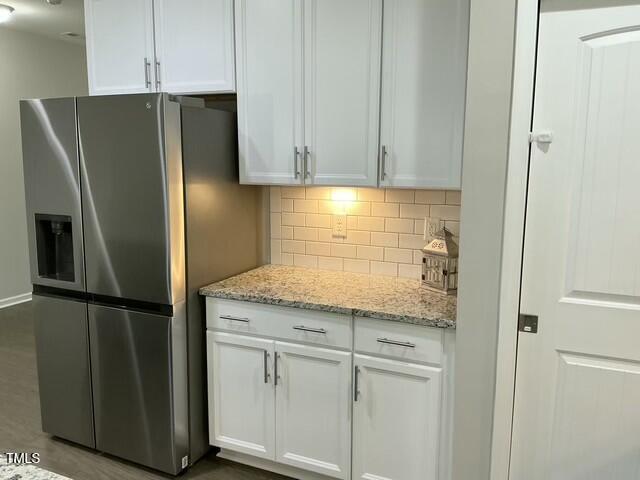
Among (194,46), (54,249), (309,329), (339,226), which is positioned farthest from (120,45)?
(309,329)

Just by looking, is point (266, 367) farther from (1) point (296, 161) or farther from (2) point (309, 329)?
(1) point (296, 161)

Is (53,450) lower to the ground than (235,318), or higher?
lower

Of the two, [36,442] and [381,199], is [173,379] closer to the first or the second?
[36,442]

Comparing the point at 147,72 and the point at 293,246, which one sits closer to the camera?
the point at 147,72

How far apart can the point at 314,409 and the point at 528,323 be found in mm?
1029

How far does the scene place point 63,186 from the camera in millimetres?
2592

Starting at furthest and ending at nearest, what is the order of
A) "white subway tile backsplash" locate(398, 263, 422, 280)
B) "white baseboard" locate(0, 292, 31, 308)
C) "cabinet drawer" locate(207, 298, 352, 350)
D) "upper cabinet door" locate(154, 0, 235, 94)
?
"white baseboard" locate(0, 292, 31, 308), "white subway tile backsplash" locate(398, 263, 422, 280), "upper cabinet door" locate(154, 0, 235, 94), "cabinet drawer" locate(207, 298, 352, 350)

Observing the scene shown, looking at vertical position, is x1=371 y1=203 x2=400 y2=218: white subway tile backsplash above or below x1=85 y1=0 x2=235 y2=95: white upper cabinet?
below

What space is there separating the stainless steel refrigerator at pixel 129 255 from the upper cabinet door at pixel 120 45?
41 cm

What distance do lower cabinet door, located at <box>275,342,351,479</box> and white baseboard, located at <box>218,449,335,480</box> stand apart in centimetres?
10

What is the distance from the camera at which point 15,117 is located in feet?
17.0

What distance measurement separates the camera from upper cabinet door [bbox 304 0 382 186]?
7.55 ft

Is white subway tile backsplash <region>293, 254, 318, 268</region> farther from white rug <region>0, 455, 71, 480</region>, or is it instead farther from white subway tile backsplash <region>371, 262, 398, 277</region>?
white rug <region>0, 455, 71, 480</region>

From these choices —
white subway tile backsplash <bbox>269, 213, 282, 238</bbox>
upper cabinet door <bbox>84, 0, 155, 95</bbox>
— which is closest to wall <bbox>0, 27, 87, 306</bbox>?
upper cabinet door <bbox>84, 0, 155, 95</bbox>
